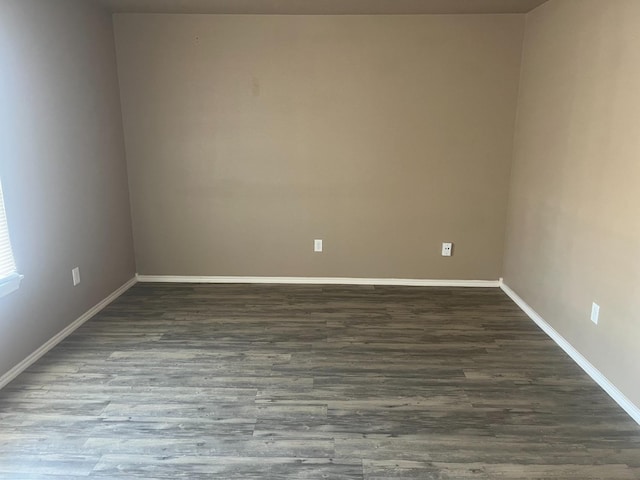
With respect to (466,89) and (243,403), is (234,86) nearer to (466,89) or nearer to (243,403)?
(466,89)

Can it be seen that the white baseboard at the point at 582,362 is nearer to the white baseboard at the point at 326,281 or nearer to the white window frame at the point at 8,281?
the white baseboard at the point at 326,281

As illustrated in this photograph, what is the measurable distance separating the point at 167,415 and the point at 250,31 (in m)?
2.89

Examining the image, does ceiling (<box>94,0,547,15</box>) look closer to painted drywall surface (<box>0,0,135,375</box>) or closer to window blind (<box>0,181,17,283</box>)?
painted drywall surface (<box>0,0,135,375</box>)

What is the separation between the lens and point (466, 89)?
11.9 ft

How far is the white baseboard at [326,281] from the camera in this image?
4.00 metres

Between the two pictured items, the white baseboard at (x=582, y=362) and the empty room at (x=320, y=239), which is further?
the white baseboard at (x=582, y=362)

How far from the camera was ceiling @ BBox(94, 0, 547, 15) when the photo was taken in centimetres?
318

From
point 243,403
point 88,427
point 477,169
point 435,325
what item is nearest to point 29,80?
point 88,427

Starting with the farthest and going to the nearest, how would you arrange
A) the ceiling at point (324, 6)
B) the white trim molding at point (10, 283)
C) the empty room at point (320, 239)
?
the ceiling at point (324, 6) → the white trim molding at point (10, 283) → the empty room at point (320, 239)

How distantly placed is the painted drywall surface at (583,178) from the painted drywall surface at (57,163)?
3266 mm

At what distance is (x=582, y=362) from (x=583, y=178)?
1.10 m

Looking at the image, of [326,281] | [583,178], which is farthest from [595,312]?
[326,281]

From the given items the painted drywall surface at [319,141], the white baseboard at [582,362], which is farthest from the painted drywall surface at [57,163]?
the white baseboard at [582,362]

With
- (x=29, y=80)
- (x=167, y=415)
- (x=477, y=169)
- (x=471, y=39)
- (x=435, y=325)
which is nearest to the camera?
(x=167, y=415)
